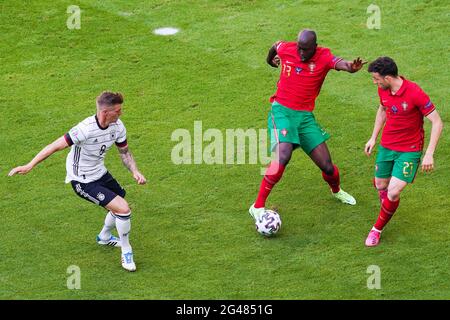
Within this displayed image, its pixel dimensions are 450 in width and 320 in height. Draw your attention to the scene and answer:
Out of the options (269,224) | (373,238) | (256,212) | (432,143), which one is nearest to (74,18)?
(256,212)

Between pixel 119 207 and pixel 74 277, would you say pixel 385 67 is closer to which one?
pixel 119 207

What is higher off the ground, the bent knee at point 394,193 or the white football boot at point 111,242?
the bent knee at point 394,193

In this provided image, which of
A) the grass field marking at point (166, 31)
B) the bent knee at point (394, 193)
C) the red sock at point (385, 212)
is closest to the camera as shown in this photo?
the bent knee at point (394, 193)

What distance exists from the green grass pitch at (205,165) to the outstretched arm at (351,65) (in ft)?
5.78

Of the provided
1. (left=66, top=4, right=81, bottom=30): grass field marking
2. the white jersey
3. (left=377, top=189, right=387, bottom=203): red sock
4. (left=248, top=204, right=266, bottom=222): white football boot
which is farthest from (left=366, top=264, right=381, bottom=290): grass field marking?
(left=66, top=4, right=81, bottom=30): grass field marking

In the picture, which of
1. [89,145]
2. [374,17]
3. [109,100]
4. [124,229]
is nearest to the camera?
[109,100]

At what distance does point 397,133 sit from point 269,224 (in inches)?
69.9

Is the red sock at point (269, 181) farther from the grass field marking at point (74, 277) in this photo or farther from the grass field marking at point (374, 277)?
the grass field marking at point (74, 277)

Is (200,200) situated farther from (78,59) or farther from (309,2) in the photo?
(309,2)

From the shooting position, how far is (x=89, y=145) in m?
10.2

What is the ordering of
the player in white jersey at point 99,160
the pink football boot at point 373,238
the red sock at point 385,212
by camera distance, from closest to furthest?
the player in white jersey at point 99,160, the red sock at point 385,212, the pink football boot at point 373,238

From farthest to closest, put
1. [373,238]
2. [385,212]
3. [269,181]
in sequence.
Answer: [269,181], [373,238], [385,212]

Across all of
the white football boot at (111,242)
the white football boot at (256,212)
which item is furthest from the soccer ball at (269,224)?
the white football boot at (111,242)

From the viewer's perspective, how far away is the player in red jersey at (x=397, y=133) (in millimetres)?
10039
